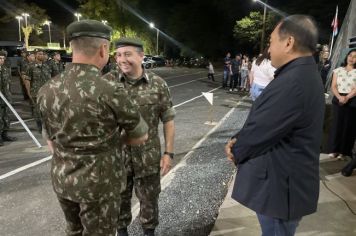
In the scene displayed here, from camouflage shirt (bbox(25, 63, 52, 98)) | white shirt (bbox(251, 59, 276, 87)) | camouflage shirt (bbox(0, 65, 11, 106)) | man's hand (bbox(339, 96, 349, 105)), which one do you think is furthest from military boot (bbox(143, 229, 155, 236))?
camouflage shirt (bbox(25, 63, 52, 98))

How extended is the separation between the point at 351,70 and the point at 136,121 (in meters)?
4.48

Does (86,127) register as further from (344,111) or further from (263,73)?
(263,73)

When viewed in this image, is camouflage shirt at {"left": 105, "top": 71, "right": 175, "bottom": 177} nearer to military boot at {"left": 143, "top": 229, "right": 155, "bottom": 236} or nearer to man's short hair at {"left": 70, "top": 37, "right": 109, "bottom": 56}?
military boot at {"left": 143, "top": 229, "right": 155, "bottom": 236}

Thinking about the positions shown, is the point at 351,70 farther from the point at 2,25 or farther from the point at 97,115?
the point at 2,25

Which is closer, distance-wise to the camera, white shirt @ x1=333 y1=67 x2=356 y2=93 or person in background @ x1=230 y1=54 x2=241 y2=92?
white shirt @ x1=333 y1=67 x2=356 y2=93

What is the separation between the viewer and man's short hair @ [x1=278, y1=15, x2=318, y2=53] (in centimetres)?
192

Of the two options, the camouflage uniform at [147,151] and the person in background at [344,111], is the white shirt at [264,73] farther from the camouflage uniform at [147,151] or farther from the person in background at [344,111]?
the camouflage uniform at [147,151]

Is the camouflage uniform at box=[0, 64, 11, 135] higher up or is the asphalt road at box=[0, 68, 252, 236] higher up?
the camouflage uniform at box=[0, 64, 11, 135]

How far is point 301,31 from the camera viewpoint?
75.6 inches

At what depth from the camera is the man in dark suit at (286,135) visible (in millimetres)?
1892

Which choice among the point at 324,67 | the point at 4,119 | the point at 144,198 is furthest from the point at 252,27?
the point at 144,198

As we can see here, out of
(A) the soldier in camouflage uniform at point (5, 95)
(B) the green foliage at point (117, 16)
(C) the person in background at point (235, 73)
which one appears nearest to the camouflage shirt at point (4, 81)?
(A) the soldier in camouflage uniform at point (5, 95)

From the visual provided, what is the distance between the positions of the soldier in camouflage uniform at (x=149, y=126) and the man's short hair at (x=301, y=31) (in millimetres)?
1316

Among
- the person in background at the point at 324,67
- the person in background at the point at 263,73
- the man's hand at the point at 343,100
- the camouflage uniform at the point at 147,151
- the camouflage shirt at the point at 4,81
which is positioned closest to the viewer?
the camouflage uniform at the point at 147,151
